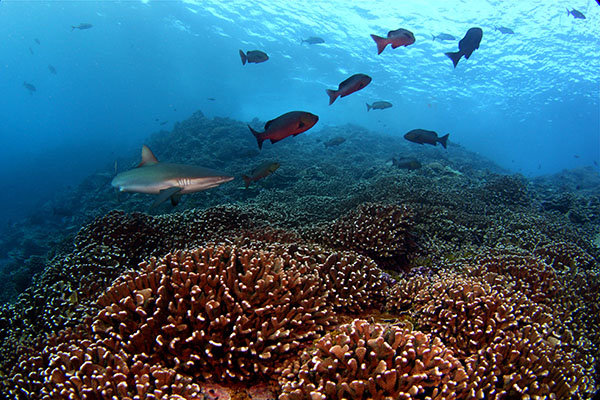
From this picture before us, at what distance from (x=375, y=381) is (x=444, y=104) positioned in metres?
84.5

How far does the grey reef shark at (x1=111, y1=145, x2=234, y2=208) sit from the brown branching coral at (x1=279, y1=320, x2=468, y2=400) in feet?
11.3

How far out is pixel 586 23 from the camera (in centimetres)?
2922

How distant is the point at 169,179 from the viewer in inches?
189

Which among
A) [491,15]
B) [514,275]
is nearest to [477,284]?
[514,275]

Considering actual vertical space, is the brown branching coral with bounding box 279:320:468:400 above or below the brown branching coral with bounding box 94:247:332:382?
above

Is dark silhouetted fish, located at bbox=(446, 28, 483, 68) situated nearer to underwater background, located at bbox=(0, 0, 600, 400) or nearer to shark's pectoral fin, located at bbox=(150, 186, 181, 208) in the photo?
underwater background, located at bbox=(0, 0, 600, 400)

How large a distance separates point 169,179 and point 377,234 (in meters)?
4.20

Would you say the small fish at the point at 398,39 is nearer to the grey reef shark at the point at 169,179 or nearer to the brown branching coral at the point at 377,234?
the brown branching coral at the point at 377,234

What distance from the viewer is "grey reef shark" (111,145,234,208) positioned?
4.80 metres

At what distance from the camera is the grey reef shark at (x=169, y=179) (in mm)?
4797

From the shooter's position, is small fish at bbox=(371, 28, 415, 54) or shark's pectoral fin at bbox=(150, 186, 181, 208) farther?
small fish at bbox=(371, 28, 415, 54)

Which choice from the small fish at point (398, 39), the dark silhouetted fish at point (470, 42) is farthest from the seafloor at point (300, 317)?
the dark silhouetted fish at point (470, 42)

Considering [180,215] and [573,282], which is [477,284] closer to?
[573,282]

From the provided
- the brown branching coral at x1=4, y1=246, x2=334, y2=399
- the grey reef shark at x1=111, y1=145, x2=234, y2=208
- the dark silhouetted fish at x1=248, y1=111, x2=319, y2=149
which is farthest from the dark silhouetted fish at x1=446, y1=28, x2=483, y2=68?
the brown branching coral at x1=4, y1=246, x2=334, y2=399
